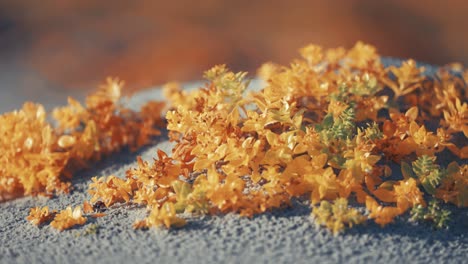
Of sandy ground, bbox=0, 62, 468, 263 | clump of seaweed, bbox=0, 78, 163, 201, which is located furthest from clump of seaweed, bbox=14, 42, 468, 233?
clump of seaweed, bbox=0, 78, 163, 201

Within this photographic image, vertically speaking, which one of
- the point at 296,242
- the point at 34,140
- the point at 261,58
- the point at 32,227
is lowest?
the point at 296,242

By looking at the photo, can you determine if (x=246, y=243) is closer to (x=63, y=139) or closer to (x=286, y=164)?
(x=286, y=164)

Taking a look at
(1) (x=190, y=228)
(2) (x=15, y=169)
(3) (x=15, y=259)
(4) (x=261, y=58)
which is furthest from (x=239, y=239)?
(4) (x=261, y=58)

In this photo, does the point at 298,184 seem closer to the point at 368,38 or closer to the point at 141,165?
the point at 141,165

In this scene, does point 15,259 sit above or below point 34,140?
below

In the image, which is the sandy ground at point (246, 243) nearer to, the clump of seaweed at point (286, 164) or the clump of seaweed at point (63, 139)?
the clump of seaweed at point (286, 164)

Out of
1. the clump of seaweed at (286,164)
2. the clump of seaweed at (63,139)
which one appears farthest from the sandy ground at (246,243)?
the clump of seaweed at (63,139)

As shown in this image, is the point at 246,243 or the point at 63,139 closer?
the point at 246,243

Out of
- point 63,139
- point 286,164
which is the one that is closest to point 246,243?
point 286,164

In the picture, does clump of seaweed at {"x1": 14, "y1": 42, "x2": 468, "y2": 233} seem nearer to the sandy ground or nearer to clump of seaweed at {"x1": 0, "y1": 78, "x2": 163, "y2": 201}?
the sandy ground
